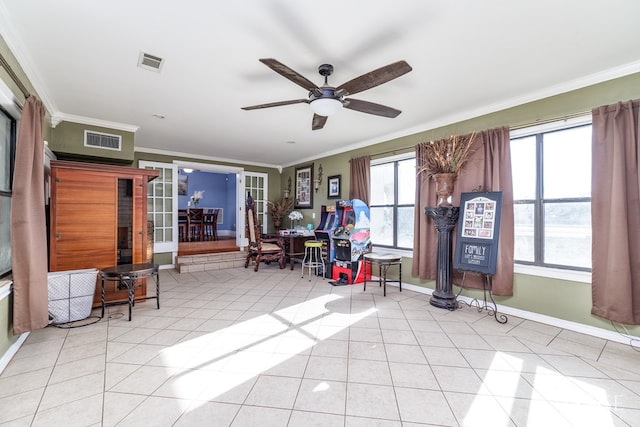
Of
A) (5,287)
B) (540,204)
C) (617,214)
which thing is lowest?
(5,287)

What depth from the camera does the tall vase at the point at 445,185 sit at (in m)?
3.50

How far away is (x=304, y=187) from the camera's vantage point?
679 cm

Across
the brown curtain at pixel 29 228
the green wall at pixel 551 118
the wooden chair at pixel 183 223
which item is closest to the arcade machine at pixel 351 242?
the green wall at pixel 551 118

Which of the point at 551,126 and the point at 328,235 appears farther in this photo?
the point at 328,235

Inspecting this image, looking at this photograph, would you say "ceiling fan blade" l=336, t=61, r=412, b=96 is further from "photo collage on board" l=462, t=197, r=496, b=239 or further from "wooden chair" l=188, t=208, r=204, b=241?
"wooden chair" l=188, t=208, r=204, b=241

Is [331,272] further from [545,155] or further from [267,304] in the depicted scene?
[545,155]

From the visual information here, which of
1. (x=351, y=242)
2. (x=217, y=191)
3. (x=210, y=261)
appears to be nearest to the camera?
(x=351, y=242)

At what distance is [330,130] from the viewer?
14.8ft

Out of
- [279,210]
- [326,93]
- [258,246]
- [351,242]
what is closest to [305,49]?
[326,93]

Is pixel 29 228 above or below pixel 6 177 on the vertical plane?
below

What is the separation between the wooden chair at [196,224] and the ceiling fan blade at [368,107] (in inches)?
250

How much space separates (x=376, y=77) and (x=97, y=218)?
11.7 feet

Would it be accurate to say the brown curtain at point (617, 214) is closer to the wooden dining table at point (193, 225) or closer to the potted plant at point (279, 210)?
the potted plant at point (279, 210)

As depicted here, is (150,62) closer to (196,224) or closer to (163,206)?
(163,206)
